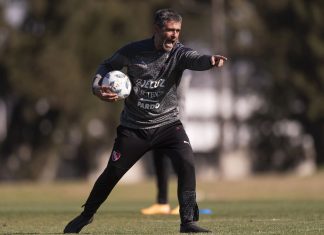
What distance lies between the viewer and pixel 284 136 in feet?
175

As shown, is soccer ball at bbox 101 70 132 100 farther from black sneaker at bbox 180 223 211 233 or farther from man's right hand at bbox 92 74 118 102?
black sneaker at bbox 180 223 211 233

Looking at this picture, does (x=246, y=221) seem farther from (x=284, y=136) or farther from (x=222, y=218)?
(x=284, y=136)

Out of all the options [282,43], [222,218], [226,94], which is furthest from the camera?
[226,94]

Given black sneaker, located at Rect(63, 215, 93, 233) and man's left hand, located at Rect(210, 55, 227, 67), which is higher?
man's left hand, located at Rect(210, 55, 227, 67)

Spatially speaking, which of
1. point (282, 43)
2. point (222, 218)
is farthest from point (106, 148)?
Answer: point (222, 218)

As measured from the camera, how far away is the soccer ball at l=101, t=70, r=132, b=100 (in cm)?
1069

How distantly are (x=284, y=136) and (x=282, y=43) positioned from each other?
5.96 m

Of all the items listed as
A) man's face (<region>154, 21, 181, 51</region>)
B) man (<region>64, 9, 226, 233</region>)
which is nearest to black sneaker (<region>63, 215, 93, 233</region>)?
man (<region>64, 9, 226, 233</region>)

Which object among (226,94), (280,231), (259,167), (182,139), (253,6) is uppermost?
(253,6)

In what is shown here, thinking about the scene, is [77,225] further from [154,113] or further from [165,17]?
[165,17]

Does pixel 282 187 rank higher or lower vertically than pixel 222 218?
higher

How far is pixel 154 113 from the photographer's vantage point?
11.0 meters

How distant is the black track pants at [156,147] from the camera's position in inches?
432

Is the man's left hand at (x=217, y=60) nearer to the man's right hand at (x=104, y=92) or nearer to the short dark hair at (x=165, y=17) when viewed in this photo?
the short dark hair at (x=165, y=17)
